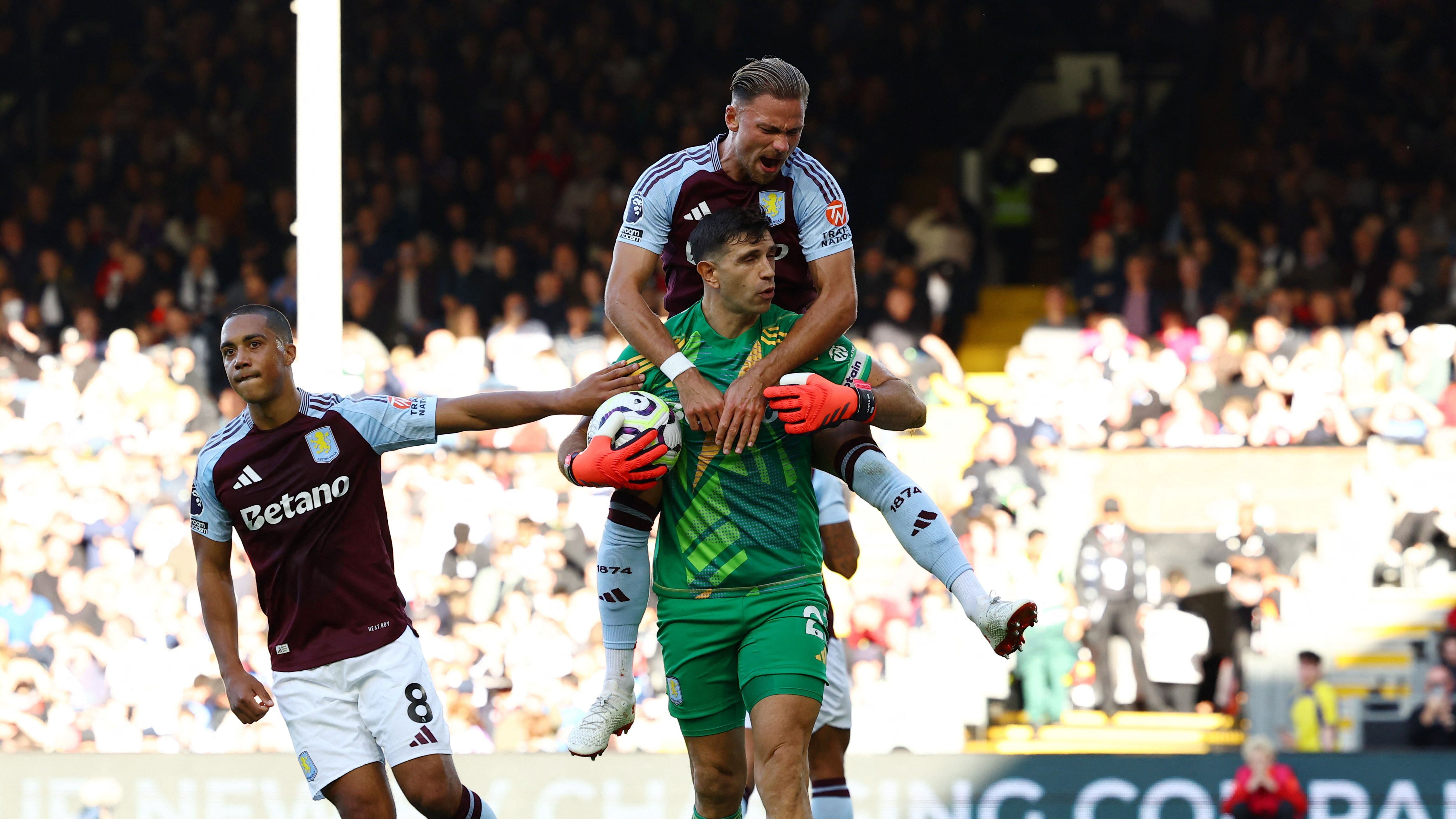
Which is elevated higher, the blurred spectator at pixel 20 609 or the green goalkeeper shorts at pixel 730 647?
the blurred spectator at pixel 20 609

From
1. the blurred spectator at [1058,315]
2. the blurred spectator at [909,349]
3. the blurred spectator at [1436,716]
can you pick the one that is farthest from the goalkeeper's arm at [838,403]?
the blurred spectator at [1058,315]

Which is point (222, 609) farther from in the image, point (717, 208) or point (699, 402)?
point (717, 208)

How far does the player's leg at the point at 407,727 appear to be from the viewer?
18.1ft

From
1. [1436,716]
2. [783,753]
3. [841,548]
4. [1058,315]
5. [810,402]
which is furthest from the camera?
[1058,315]

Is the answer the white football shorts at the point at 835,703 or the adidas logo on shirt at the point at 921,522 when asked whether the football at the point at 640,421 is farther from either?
the white football shorts at the point at 835,703

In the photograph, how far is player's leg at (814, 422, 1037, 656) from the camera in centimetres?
512

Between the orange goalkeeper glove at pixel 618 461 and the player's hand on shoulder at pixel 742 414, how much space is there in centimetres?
18

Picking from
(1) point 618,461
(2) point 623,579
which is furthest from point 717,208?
(2) point 623,579

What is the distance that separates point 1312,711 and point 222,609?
24.0 ft

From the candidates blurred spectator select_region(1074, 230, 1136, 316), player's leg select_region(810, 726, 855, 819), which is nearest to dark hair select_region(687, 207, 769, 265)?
player's leg select_region(810, 726, 855, 819)

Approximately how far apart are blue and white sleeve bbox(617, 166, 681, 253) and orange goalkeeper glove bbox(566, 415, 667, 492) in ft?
2.33

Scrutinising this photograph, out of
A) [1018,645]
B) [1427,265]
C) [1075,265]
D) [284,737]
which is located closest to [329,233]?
[284,737]

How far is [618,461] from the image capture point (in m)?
4.69

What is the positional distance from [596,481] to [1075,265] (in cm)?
890
